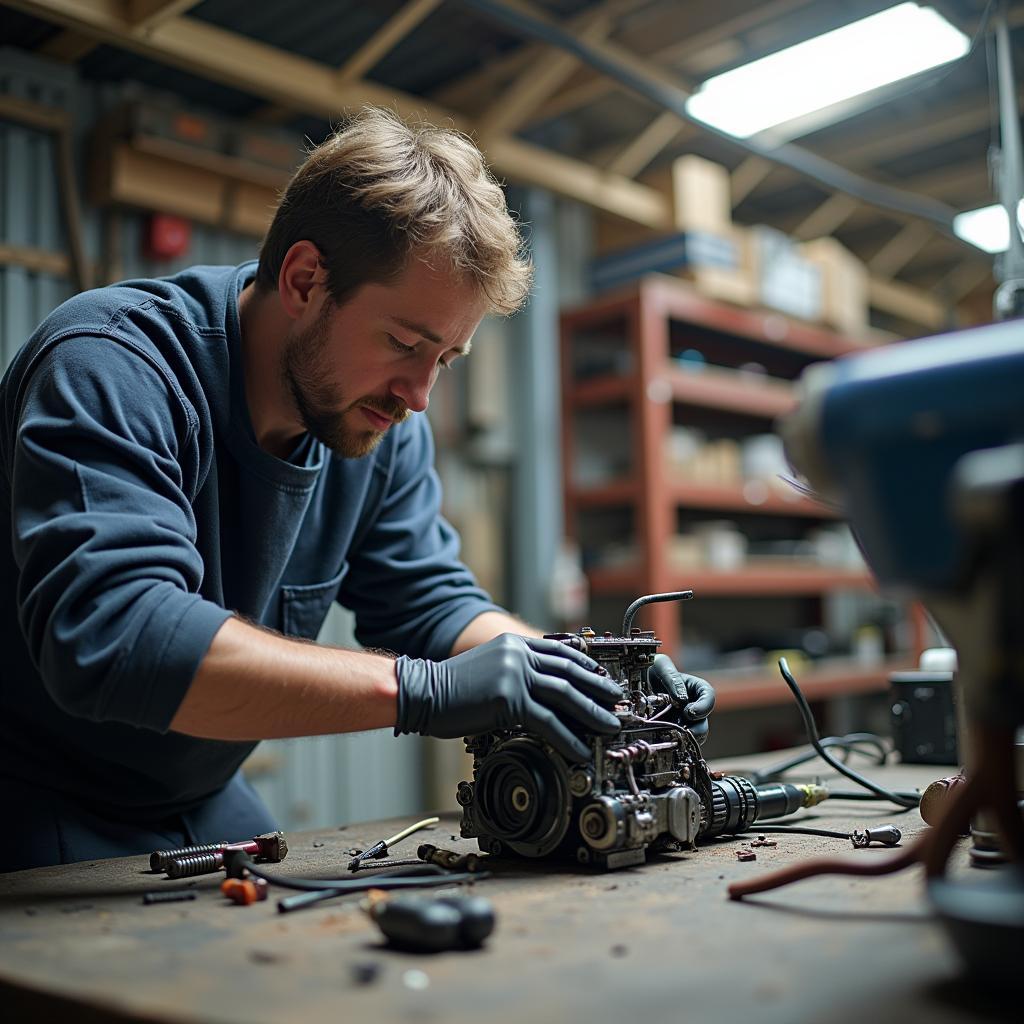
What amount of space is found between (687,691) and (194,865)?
636mm

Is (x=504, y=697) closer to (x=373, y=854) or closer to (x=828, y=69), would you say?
(x=373, y=854)

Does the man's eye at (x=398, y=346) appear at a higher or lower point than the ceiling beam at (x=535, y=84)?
lower

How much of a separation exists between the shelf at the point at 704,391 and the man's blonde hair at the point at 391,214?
2588mm

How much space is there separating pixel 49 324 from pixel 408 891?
2.62ft

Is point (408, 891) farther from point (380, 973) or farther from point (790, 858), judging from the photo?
point (790, 858)

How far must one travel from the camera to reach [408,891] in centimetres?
106

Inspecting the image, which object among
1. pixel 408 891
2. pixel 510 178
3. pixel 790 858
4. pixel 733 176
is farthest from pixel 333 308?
pixel 733 176

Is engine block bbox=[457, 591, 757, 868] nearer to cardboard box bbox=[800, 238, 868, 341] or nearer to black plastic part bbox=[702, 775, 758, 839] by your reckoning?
black plastic part bbox=[702, 775, 758, 839]

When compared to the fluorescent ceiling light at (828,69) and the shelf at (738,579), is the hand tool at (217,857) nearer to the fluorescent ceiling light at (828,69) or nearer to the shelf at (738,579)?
the shelf at (738,579)

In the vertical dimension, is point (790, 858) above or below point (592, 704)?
below

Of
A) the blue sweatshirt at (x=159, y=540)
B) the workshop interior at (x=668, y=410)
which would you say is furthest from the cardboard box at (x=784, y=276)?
the blue sweatshirt at (x=159, y=540)

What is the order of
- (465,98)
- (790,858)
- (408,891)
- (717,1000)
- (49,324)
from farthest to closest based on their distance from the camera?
(465,98), (49,324), (790,858), (408,891), (717,1000)

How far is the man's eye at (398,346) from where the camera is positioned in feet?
4.77

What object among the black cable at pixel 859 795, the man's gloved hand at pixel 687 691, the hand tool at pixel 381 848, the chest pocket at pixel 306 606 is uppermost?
the chest pocket at pixel 306 606
